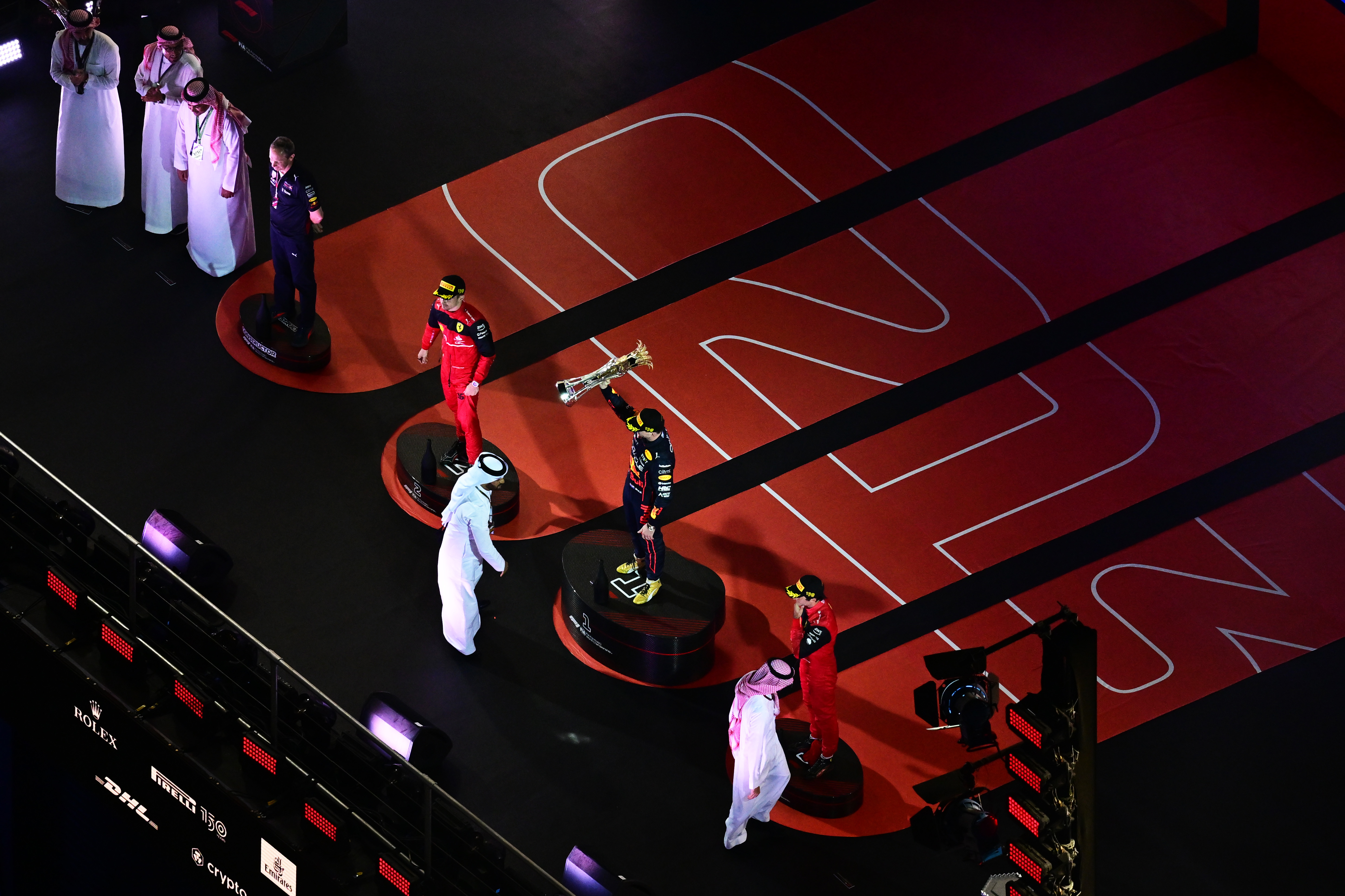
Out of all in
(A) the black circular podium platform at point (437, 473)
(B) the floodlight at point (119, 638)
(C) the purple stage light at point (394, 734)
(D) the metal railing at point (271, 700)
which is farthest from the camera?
(A) the black circular podium platform at point (437, 473)

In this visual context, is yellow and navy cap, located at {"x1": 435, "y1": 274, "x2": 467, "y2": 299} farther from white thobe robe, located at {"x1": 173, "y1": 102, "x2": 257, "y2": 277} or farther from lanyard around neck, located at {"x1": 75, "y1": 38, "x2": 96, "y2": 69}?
lanyard around neck, located at {"x1": 75, "y1": 38, "x2": 96, "y2": 69}

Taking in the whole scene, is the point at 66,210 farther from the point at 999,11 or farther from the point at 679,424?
the point at 999,11

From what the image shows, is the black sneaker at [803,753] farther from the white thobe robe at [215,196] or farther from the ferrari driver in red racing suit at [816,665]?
the white thobe robe at [215,196]

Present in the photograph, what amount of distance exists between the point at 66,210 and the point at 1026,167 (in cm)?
901

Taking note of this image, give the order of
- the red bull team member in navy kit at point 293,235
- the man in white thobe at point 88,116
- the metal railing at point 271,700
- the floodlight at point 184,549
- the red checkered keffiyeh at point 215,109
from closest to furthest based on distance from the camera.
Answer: the metal railing at point 271,700 → the floodlight at point 184,549 → the red bull team member in navy kit at point 293,235 → the red checkered keffiyeh at point 215,109 → the man in white thobe at point 88,116

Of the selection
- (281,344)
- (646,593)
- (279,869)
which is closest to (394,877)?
(279,869)

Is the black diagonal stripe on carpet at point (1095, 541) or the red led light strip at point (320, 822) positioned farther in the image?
the black diagonal stripe on carpet at point (1095, 541)

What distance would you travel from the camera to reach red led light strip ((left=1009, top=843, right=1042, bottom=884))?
9789 millimetres

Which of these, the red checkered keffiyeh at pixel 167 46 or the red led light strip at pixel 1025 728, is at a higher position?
the red led light strip at pixel 1025 728

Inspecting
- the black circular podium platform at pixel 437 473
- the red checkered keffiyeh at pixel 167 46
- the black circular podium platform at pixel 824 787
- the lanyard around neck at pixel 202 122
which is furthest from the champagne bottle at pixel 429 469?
the red checkered keffiyeh at pixel 167 46

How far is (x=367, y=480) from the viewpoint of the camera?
13875 mm

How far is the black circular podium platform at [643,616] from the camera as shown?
40.8 ft

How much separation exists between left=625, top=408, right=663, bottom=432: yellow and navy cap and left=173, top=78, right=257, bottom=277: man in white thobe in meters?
4.63

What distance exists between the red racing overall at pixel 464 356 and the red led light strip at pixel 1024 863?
5180mm
